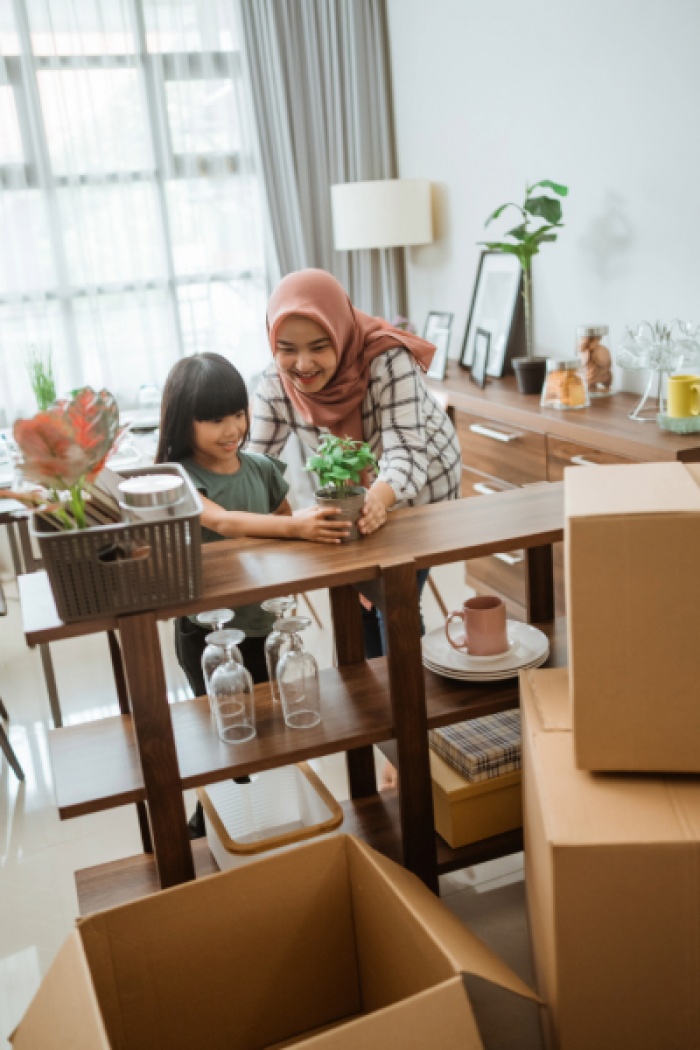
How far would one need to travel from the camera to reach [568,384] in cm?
329

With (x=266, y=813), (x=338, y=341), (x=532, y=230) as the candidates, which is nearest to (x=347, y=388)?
(x=338, y=341)

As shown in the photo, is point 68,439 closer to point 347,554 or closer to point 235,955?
point 347,554

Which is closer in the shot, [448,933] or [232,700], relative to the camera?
[448,933]

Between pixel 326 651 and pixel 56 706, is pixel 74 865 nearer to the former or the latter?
pixel 56 706

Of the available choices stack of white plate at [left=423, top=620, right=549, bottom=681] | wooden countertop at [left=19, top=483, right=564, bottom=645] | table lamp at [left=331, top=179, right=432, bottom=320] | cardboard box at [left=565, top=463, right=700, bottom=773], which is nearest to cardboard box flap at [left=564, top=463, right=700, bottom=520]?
cardboard box at [left=565, top=463, right=700, bottom=773]

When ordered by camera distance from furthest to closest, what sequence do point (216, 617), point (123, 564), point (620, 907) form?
1. point (216, 617)
2. point (123, 564)
3. point (620, 907)

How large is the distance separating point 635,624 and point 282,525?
66 centimetres

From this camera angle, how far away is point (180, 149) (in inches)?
193

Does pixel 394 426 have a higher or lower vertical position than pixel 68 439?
lower

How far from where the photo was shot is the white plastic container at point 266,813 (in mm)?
1678

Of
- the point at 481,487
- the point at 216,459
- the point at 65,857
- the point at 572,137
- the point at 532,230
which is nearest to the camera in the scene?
the point at 216,459

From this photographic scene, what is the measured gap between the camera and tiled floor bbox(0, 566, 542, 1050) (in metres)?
1.76

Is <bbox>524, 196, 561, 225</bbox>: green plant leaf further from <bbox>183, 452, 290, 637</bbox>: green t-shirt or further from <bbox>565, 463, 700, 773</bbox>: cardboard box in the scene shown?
<bbox>565, 463, 700, 773</bbox>: cardboard box

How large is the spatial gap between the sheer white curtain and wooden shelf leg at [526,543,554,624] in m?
3.45
